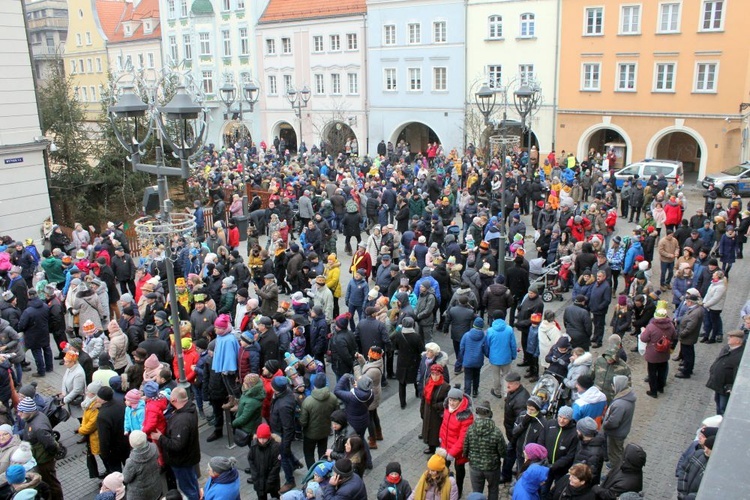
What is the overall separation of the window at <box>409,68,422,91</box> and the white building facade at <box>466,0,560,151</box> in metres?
3.18

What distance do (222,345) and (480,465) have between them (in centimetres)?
408

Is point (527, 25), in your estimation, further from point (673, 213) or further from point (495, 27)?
point (673, 213)

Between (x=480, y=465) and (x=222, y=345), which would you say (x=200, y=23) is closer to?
(x=222, y=345)

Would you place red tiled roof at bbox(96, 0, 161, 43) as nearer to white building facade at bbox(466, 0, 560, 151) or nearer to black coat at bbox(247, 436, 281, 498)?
white building facade at bbox(466, 0, 560, 151)

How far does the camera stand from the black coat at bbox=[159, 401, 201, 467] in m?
7.96

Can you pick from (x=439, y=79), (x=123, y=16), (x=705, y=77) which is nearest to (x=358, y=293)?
(x=705, y=77)

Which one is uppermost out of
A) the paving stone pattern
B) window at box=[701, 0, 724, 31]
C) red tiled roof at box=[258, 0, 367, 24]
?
red tiled roof at box=[258, 0, 367, 24]

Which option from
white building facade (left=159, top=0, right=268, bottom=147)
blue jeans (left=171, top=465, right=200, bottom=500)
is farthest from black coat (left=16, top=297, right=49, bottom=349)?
white building facade (left=159, top=0, right=268, bottom=147)

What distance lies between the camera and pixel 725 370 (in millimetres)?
9172

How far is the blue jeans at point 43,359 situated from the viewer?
12008 millimetres

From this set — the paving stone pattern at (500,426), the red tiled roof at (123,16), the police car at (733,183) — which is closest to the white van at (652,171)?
the police car at (733,183)

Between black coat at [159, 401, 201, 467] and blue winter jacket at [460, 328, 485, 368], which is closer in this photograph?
black coat at [159, 401, 201, 467]

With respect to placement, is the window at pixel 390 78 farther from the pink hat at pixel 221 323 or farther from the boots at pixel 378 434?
the boots at pixel 378 434

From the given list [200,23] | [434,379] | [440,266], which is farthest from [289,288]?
[200,23]
